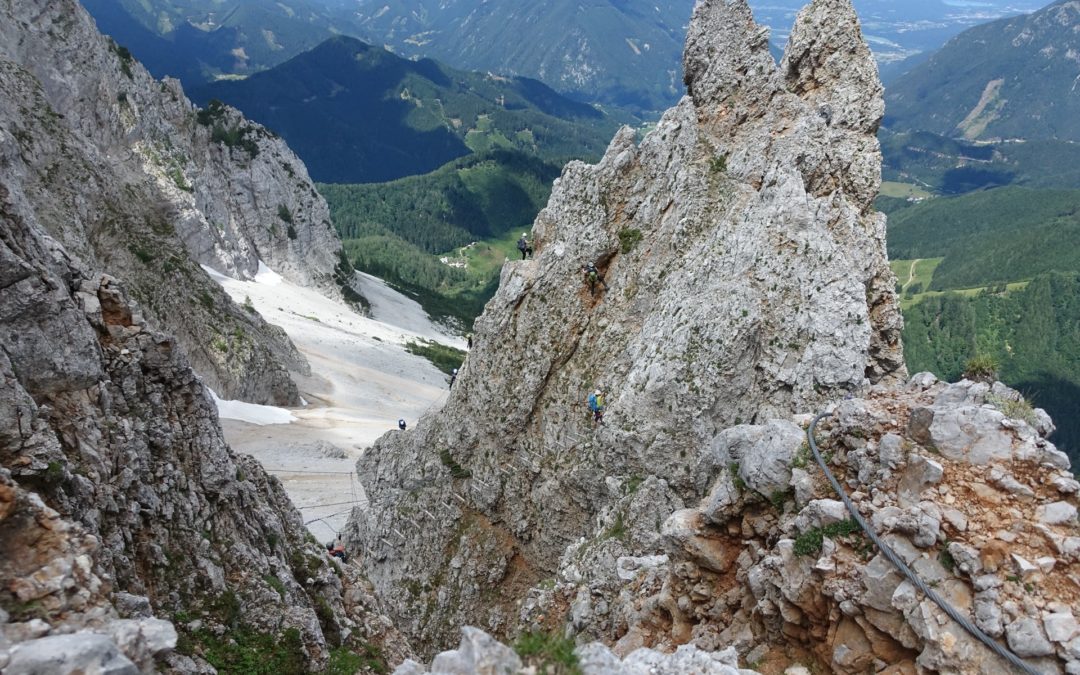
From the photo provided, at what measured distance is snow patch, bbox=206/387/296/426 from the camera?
188ft

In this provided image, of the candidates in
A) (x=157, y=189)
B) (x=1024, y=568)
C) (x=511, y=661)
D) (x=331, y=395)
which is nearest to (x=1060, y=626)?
(x=1024, y=568)

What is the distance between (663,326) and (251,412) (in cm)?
4533

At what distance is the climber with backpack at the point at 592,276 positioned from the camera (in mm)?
31969

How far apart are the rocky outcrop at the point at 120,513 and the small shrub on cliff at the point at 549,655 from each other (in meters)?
5.57

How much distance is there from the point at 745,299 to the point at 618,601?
510 inches

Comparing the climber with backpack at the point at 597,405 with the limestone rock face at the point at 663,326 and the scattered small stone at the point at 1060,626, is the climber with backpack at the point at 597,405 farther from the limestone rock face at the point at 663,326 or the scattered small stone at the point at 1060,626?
the scattered small stone at the point at 1060,626

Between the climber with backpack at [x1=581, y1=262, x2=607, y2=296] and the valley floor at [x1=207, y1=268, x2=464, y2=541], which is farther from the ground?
the climber with backpack at [x1=581, y1=262, x2=607, y2=296]

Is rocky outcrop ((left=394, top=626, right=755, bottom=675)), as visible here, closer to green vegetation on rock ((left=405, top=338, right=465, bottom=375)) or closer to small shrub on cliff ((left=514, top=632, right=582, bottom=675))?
small shrub on cliff ((left=514, top=632, right=582, bottom=675))

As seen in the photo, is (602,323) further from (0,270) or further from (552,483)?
(0,270)

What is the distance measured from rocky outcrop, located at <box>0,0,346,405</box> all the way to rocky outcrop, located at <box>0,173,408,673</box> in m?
3.14

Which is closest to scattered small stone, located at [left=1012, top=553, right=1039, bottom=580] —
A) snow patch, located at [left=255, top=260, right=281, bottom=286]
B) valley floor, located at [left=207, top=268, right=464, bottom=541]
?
valley floor, located at [left=207, top=268, right=464, bottom=541]

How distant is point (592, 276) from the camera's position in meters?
32.0

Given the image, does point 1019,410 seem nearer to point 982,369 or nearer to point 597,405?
point 982,369

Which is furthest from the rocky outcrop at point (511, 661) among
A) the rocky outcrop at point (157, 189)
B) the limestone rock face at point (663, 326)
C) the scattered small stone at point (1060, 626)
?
the rocky outcrop at point (157, 189)
